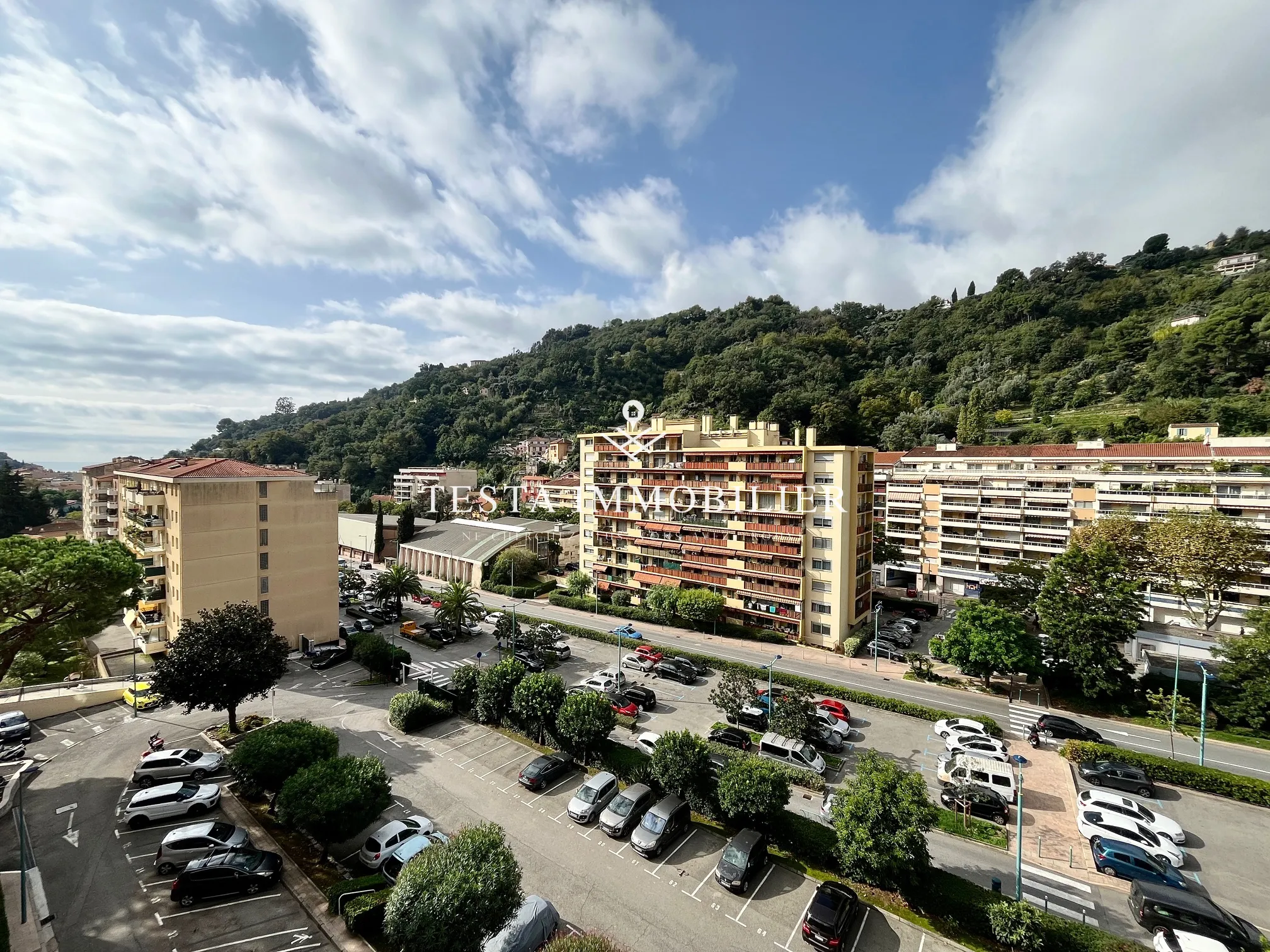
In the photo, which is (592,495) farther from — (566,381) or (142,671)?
(566,381)

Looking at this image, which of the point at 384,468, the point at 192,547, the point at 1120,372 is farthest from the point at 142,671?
the point at 1120,372

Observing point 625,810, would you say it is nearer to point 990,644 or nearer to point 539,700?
point 539,700

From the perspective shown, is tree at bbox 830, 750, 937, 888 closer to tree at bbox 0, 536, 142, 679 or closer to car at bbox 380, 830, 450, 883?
car at bbox 380, 830, 450, 883

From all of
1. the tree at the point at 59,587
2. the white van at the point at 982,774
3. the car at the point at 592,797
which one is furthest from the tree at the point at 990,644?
the tree at the point at 59,587

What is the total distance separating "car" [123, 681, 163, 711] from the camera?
29531mm

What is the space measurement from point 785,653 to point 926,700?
34.4ft

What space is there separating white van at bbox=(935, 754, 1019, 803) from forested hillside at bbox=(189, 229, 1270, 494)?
2342 inches

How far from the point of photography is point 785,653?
40875 millimetres

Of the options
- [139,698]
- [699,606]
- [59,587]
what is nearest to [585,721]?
[699,606]

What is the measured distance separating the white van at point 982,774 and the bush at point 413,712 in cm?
2560

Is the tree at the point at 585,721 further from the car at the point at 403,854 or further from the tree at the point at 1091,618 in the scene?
the tree at the point at 1091,618

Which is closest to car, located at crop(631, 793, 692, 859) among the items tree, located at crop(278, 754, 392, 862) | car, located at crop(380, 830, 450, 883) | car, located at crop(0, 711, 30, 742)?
car, located at crop(380, 830, 450, 883)

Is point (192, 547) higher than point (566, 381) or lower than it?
lower

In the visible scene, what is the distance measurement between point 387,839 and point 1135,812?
28.7 metres
